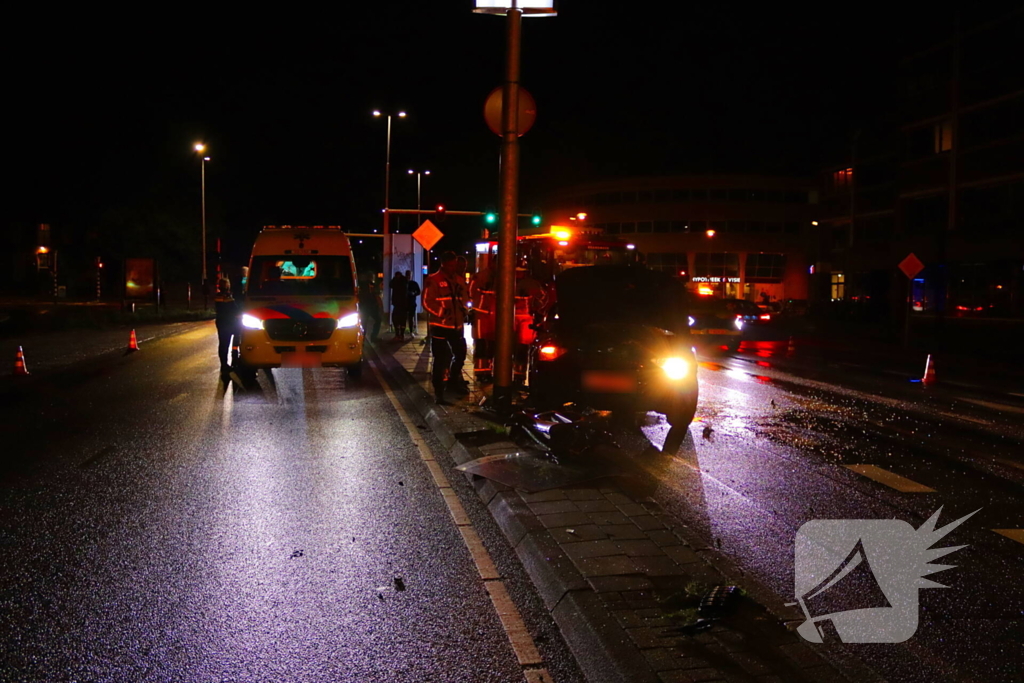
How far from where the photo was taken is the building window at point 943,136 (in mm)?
40812

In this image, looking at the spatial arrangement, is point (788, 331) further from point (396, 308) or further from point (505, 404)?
point (505, 404)

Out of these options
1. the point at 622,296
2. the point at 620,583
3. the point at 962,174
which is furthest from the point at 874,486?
the point at 962,174

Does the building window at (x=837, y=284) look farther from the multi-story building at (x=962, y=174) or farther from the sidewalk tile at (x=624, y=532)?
the sidewalk tile at (x=624, y=532)

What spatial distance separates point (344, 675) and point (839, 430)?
8406 millimetres

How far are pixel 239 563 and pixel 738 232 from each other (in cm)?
8172

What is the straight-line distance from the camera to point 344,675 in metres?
3.92

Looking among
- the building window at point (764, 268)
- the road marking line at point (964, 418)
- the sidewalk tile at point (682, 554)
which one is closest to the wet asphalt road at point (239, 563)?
the sidewalk tile at point (682, 554)

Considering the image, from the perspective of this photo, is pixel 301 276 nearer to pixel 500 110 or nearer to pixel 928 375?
pixel 500 110

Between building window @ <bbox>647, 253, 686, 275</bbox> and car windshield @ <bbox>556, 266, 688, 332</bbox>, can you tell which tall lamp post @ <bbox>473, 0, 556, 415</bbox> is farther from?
building window @ <bbox>647, 253, 686, 275</bbox>

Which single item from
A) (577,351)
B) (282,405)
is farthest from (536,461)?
(282,405)

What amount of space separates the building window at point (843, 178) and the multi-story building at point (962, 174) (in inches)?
260

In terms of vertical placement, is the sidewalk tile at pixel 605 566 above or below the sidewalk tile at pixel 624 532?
above

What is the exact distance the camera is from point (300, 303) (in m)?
14.8

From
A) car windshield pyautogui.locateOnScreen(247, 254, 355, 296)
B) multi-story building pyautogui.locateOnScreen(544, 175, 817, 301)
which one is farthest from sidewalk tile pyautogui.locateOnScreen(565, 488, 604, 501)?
multi-story building pyautogui.locateOnScreen(544, 175, 817, 301)
